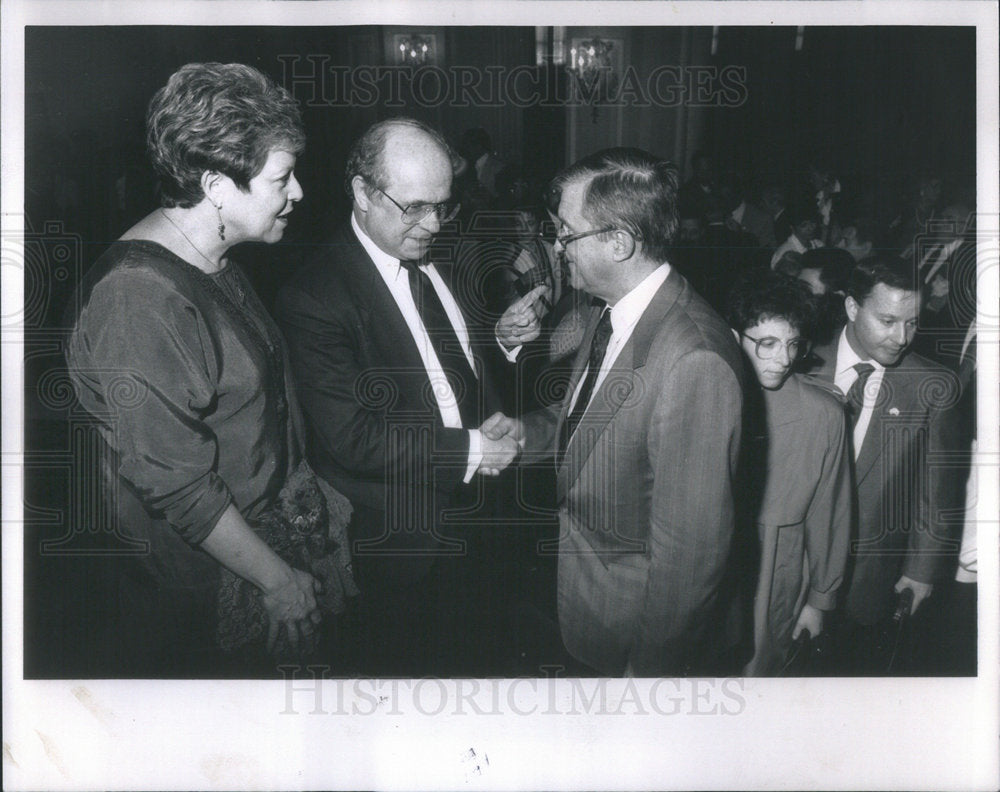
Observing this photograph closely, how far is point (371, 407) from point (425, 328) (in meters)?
0.29

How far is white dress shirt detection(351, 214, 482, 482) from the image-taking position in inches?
125

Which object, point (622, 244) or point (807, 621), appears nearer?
point (622, 244)

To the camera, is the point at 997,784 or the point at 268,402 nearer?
the point at 268,402

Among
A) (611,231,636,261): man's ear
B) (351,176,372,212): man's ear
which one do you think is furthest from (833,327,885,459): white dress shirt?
(351,176,372,212): man's ear

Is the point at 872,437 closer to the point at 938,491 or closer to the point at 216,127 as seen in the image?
the point at 938,491

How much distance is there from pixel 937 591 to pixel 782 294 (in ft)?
3.56

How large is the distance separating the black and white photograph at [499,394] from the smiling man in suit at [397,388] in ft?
0.04

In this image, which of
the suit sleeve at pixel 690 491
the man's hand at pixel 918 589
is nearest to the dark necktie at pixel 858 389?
the suit sleeve at pixel 690 491

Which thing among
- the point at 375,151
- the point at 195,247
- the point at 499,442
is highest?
the point at 375,151

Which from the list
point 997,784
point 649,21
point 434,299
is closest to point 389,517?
point 434,299

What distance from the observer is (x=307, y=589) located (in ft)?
10.7

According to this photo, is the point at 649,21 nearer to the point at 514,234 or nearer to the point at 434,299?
the point at 514,234

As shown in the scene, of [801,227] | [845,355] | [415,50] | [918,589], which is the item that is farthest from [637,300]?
[918,589]

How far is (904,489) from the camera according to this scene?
3318mm
